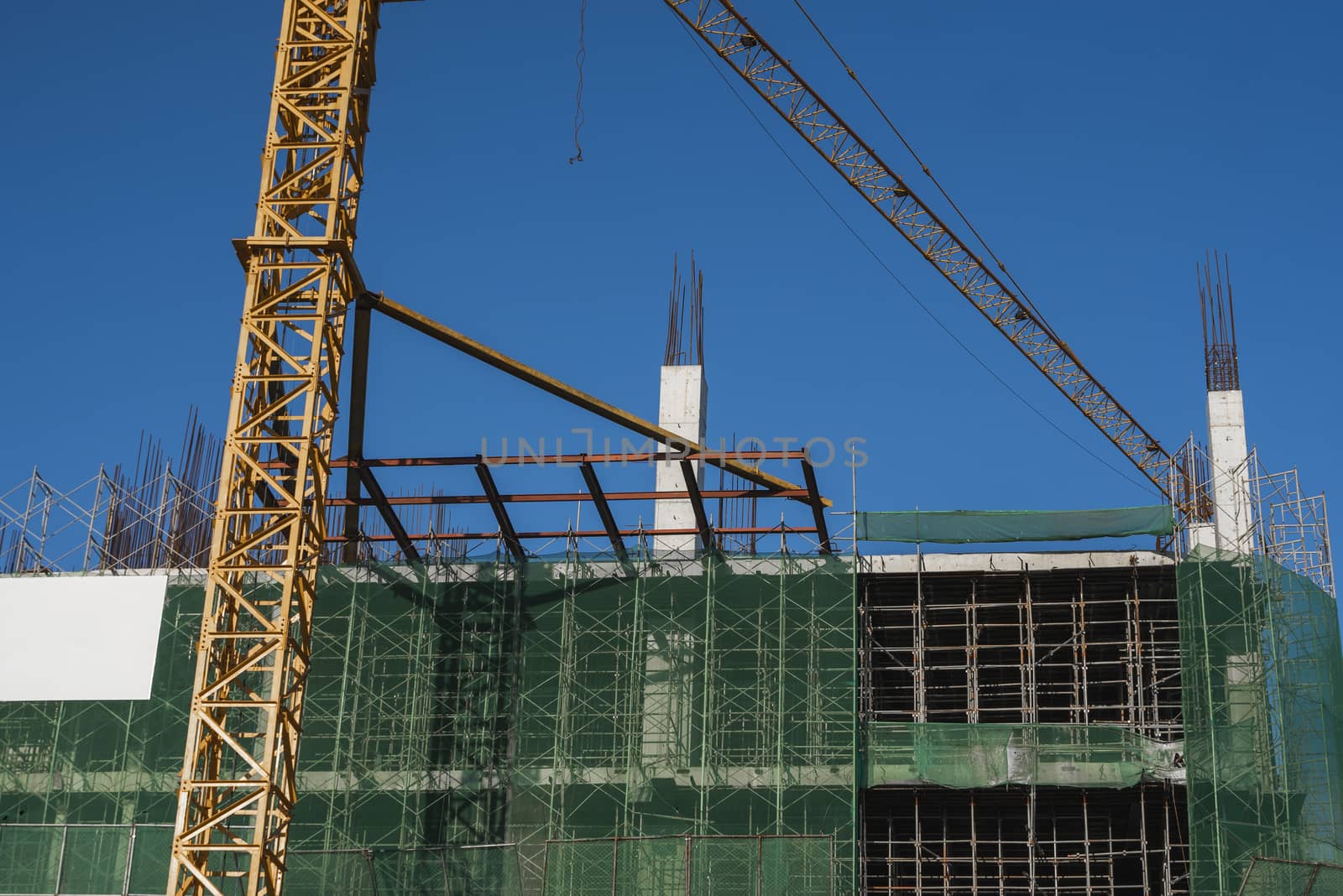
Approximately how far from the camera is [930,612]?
3550cm

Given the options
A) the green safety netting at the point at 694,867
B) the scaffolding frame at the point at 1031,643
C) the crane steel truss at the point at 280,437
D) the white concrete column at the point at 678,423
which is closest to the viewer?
the crane steel truss at the point at 280,437

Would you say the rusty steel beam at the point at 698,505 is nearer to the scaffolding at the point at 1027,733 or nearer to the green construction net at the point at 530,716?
the green construction net at the point at 530,716

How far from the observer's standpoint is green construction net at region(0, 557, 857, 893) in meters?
31.1

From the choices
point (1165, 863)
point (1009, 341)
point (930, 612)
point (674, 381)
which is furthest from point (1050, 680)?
point (1009, 341)

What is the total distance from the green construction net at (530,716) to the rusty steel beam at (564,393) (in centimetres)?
196

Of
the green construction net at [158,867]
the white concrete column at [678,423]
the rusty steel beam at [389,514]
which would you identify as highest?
the white concrete column at [678,423]

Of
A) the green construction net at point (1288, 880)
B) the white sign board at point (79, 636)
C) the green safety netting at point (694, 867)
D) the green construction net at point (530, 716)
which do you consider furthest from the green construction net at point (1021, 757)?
the white sign board at point (79, 636)

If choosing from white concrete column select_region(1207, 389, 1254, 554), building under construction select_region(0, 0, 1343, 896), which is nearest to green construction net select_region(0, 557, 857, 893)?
building under construction select_region(0, 0, 1343, 896)

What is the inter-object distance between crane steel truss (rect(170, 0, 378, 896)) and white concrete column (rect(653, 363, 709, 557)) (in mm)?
10628

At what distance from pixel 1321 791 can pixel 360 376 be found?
18.7 metres

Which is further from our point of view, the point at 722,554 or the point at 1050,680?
the point at 1050,680

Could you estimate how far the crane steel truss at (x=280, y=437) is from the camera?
24.7m

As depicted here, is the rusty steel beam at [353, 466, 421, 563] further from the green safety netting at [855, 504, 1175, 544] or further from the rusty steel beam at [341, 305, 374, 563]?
the green safety netting at [855, 504, 1175, 544]

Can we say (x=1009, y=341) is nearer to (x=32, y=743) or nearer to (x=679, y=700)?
(x=679, y=700)
